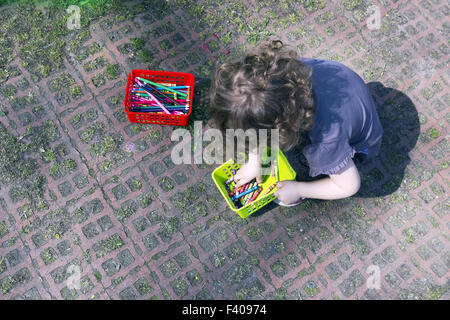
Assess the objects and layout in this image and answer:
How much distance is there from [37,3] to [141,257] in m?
2.65

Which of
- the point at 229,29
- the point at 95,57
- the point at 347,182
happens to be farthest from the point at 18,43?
the point at 347,182

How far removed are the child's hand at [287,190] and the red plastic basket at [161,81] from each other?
3.23 ft

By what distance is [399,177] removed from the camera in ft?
11.5

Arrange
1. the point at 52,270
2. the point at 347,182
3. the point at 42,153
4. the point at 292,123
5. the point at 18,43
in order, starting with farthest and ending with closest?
1. the point at 18,43
2. the point at 42,153
3. the point at 52,270
4. the point at 347,182
5. the point at 292,123

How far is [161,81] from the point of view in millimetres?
3475

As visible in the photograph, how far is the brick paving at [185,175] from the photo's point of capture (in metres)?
3.20

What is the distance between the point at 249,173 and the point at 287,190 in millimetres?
321

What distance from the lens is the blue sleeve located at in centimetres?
236

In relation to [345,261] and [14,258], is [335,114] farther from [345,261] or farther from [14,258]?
[14,258]

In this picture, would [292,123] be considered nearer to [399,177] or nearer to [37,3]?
[399,177]

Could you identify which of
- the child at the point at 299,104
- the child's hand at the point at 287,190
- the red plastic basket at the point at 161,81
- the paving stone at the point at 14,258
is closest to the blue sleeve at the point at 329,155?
the child at the point at 299,104

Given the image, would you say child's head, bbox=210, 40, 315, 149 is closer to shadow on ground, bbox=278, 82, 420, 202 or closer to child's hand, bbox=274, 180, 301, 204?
child's hand, bbox=274, 180, 301, 204

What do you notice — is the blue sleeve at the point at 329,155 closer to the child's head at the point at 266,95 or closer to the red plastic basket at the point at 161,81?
the child's head at the point at 266,95

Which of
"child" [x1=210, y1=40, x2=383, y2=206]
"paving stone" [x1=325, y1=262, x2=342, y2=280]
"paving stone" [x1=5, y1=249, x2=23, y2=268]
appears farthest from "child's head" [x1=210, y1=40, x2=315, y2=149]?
"paving stone" [x1=5, y1=249, x2=23, y2=268]
